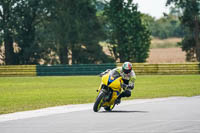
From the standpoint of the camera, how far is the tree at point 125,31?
56281 millimetres

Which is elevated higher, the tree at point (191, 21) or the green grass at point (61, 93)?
the tree at point (191, 21)

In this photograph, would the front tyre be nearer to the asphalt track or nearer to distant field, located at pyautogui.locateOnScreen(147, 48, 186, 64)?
the asphalt track

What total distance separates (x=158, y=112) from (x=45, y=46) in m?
38.7

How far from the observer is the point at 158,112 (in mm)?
14789

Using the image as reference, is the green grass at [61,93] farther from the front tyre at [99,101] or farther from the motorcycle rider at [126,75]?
the motorcycle rider at [126,75]

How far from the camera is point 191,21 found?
187ft

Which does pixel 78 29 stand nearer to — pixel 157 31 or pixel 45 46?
pixel 45 46

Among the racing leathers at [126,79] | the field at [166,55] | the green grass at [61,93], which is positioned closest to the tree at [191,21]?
the field at [166,55]

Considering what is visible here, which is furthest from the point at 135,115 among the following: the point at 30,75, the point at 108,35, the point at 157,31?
the point at 157,31

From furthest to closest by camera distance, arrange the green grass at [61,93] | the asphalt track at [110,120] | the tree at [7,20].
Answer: the tree at [7,20]
the green grass at [61,93]
the asphalt track at [110,120]

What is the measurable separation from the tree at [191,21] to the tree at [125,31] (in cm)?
408

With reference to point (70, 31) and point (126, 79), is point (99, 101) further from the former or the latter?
point (70, 31)

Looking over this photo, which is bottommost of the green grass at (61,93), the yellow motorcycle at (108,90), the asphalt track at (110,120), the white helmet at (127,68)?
the green grass at (61,93)

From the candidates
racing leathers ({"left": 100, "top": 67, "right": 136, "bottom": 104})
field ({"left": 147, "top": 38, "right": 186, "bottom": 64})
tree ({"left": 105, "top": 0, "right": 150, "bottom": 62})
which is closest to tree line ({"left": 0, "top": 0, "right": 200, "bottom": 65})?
tree ({"left": 105, "top": 0, "right": 150, "bottom": 62})
